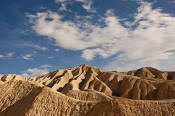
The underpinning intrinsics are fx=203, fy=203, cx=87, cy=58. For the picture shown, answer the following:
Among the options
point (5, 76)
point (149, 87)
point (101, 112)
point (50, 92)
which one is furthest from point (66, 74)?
point (101, 112)

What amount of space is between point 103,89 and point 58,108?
4668 cm

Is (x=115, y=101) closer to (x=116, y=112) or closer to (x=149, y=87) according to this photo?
(x=116, y=112)

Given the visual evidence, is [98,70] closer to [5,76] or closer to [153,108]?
[5,76]

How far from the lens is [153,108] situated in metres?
29.4

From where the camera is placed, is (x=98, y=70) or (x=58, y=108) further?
(x=98, y=70)

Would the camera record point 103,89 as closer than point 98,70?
Yes

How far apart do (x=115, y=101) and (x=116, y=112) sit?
1.71 m

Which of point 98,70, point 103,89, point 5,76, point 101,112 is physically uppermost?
point 98,70

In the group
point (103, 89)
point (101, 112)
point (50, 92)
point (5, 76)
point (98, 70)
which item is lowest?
point (101, 112)

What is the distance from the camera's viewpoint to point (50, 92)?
38562mm

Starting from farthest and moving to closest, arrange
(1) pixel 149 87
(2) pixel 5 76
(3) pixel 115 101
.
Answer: (2) pixel 5 76, (1) pixel 149 87, (3) pixel 115 101

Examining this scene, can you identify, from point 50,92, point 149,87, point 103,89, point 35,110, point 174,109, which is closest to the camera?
point 174,109

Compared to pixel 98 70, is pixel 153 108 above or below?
below

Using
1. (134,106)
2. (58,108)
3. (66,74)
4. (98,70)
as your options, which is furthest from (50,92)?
(98,70)
